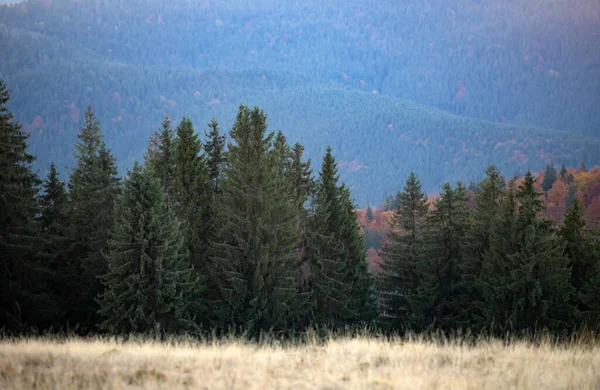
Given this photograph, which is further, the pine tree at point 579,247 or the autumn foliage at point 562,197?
the autumn foliage at point 562,197

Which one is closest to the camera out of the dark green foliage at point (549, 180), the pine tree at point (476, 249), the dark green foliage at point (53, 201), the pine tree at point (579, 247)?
the pine tree at point (579, 247)

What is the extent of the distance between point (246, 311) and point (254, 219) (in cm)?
498

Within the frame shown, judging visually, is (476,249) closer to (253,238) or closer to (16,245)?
(253,238)

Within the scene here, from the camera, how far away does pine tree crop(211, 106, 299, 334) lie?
97.2 feet

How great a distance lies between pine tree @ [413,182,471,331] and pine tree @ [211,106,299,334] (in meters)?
12.0

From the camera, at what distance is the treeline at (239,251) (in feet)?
85.1

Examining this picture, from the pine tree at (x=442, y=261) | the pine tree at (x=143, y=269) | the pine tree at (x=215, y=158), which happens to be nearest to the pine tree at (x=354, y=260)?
the pine tree at (x=442, y=261)

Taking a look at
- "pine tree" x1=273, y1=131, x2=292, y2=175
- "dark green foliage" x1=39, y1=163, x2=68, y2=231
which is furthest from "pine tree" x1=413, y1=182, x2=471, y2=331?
"dark green foliage" x1=39, y1=163, x2=68, y2=231

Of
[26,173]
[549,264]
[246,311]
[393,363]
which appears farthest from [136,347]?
[549,264]

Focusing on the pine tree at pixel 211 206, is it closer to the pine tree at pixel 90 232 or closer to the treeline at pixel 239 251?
the treeline at pixel 239 251

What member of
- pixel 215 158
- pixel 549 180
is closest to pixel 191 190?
pixel 215 158

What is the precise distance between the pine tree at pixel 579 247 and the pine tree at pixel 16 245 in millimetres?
30996

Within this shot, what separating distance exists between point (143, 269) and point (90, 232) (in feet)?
33.1

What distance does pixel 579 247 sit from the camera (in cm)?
3591
